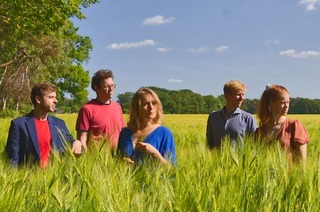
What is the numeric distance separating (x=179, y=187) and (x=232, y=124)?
2.52m

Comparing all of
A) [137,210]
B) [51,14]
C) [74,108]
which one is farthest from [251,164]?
[74,108]

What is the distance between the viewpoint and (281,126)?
11.7ft

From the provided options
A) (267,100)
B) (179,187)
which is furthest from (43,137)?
(179,187)

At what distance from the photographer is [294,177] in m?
2.21

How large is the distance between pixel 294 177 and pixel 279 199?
0.33 metres

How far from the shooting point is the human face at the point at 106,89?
4.22m

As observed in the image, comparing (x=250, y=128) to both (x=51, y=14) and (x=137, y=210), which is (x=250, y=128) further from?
(x=51, y=14)

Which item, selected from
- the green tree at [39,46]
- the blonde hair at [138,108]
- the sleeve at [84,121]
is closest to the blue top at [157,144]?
the blonde hair at [138,108]

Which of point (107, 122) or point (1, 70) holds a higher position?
point (1, 70)

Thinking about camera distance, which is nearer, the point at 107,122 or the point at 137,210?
the point at 137,210

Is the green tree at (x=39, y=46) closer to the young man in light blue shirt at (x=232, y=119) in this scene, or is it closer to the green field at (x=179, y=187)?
the young man in light blue shirt at (x=232, y=119)

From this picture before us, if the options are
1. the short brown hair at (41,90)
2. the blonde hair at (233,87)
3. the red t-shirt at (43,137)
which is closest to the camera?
the short brown hair at (41,90)

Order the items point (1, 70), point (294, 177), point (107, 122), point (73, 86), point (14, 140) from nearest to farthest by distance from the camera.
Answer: point (294, 177)
point (14, 140)
point (107, 122)
point (1, 70)
point (73, 86)

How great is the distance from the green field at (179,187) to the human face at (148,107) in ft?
2.03
